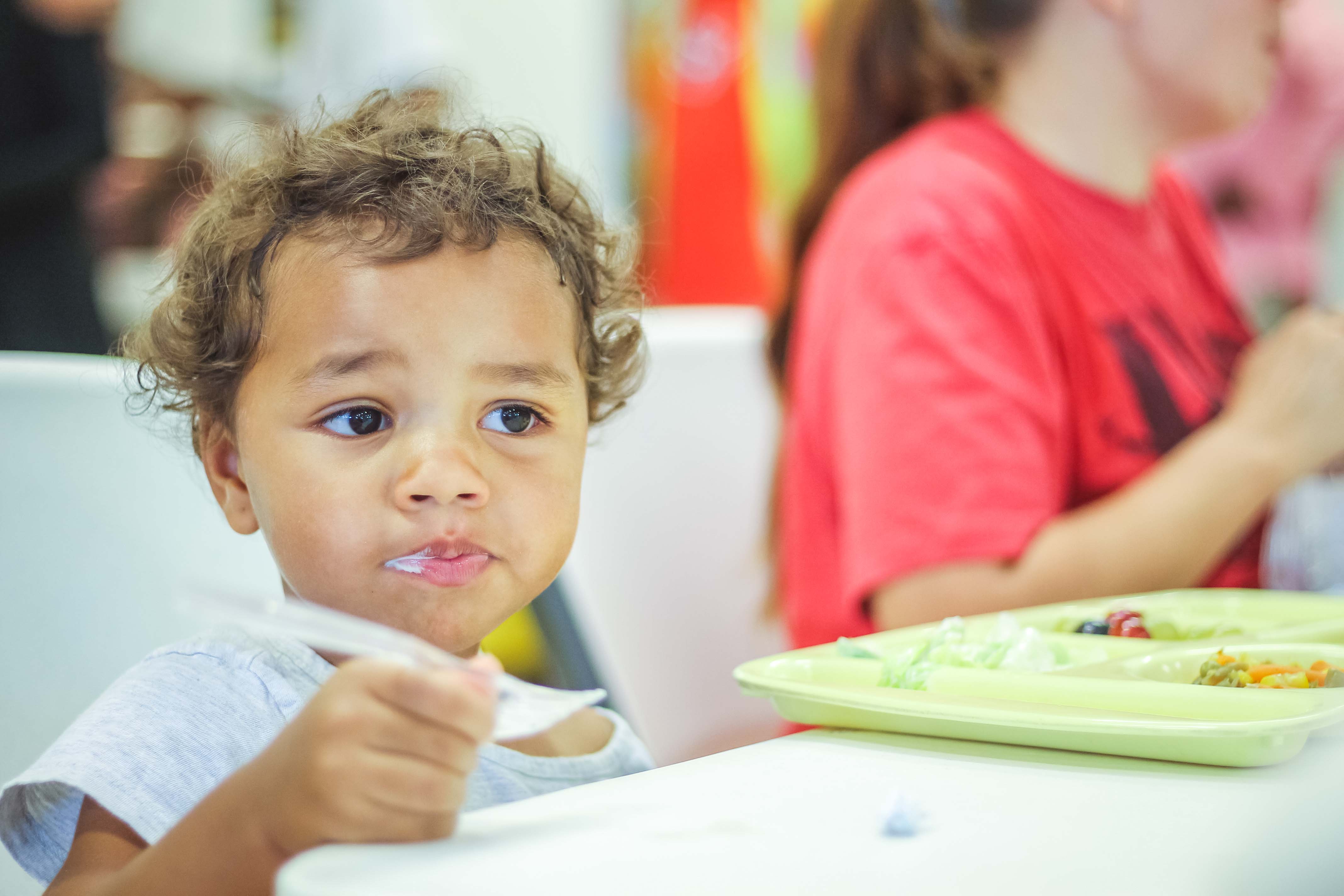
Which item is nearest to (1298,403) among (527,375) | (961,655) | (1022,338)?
(1022,338)

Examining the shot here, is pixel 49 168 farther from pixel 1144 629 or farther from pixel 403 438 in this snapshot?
pixel 1144 629

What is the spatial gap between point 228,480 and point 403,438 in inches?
5.8

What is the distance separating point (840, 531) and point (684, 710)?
220 millimetres

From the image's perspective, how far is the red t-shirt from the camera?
35.4 inches

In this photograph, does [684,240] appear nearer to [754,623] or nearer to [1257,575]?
[754,623]

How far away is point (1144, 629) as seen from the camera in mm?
656

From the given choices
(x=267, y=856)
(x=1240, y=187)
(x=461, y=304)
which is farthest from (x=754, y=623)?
(x=1240, y=187)

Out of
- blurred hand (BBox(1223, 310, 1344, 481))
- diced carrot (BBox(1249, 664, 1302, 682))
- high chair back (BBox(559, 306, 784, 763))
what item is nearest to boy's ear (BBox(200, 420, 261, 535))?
high chair back (BBox(559, 306, 784, 763))

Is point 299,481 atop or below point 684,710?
atop

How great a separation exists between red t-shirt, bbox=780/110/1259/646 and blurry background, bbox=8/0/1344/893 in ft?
0.40

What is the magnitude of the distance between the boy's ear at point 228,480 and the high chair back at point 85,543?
9 cm

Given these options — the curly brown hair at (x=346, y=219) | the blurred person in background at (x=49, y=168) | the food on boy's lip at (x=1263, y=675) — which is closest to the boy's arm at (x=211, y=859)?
the curly brown hair at (x=346, y=219)

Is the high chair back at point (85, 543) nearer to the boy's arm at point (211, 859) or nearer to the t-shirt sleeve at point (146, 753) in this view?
the t-shirt sleeve at point (146, 753)

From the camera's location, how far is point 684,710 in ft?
3.66
